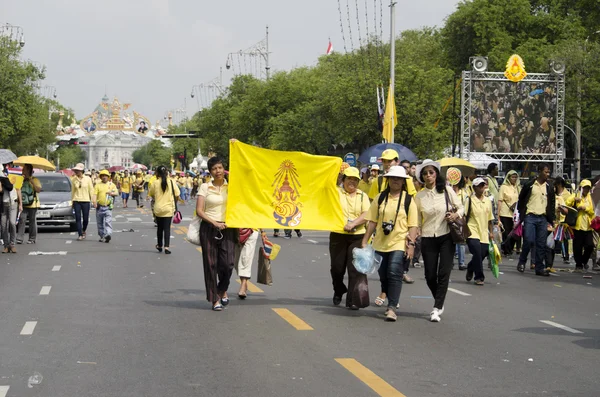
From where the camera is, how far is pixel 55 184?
29141mm

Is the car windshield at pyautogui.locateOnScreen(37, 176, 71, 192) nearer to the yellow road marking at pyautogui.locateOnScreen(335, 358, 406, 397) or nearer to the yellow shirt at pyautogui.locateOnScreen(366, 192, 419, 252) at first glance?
the yellow shirt at pyautogui.locateOnScreen(366, 192, 419, 252)

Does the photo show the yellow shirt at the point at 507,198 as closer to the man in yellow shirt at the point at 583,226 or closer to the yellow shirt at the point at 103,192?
the man in yellow shirt at the point at 583,226

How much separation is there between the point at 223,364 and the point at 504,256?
554 inches

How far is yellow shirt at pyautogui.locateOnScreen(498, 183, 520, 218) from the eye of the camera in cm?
2017

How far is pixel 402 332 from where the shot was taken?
10.1m

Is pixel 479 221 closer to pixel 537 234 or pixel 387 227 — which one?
pixel 537 234

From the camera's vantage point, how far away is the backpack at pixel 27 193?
21.7 m

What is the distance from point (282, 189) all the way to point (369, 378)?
4.51 meters

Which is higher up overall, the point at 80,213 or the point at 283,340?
the point at 80,213

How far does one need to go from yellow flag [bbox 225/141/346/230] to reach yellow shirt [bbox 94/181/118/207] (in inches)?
467

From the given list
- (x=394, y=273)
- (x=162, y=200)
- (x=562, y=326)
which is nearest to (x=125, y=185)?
(x=162, y=200)

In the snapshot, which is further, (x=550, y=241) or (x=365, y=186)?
(x=365, y=186)

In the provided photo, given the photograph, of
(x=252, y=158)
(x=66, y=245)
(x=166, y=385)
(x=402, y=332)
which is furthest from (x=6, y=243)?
(x=166, y=385)

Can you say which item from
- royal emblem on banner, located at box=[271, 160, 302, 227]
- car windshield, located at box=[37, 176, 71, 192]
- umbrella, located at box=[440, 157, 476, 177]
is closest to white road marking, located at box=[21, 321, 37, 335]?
royal emblem on banner, located at box=[271, 160, 302, 227]
